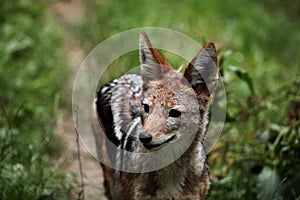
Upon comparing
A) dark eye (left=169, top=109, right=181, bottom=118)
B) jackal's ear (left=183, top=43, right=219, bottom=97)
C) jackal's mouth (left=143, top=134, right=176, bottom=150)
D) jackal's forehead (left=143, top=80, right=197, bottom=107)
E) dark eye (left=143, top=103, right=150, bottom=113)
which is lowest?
jackal's mouth (left=143, top=134, right=176, bottom=150)

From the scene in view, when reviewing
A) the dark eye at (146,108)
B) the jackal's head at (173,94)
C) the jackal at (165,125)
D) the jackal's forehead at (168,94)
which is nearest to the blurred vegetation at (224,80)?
the jackal at (165,125)

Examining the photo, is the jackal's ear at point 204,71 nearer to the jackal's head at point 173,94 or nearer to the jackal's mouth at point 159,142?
the jackal's head at point 173,94

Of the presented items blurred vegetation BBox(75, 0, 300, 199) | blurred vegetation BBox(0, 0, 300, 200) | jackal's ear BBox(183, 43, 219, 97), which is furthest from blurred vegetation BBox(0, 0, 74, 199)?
jackal's ear BBox(183, 43, 219, 97)

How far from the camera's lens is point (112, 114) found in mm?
4805

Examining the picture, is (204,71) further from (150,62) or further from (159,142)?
(159,142)

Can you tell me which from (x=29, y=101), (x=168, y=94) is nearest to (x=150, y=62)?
(x=168, y=94)

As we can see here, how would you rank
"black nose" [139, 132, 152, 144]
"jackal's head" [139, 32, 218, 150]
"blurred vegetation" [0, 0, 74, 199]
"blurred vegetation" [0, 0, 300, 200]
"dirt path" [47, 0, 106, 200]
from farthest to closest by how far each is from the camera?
1. "dirt path" [47, 0, 106, 200]
2. "blurred vegetation" [0, 0, 300, 200]
3. "blurred vegetation" [0, 0, 74, 199]
4. "jackal's head" [139, 32, 218, 150]
5. "black nose" [139, 132, 152, 144]

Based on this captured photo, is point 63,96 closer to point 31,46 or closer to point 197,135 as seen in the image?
point 31,46

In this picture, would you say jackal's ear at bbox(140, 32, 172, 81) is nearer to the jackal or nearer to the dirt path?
the jackal

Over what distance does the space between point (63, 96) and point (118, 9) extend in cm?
215

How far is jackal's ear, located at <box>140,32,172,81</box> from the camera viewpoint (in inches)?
158

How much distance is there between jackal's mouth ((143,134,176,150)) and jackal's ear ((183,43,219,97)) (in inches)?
15.1

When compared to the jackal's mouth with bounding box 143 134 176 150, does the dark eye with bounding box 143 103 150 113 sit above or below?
above

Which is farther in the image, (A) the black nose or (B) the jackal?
(B) the jackal
